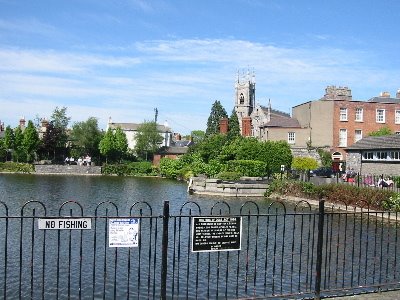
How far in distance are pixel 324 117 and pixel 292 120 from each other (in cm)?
554

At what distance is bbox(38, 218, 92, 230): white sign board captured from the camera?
24.2 feet

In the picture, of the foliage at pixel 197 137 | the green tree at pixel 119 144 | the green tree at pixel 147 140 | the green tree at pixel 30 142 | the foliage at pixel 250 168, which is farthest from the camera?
the foliage at pixel 197 137

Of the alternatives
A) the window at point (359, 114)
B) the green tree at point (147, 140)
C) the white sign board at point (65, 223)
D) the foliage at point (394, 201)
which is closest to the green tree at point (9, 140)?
the green tree at point (147, 140)

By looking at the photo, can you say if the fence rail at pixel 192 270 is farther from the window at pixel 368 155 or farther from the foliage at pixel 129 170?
the foliage at pixel 129 170

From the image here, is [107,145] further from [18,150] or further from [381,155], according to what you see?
[381,155]

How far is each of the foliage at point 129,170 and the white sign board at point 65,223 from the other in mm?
63644

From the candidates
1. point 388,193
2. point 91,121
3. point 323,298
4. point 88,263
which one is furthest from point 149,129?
point 323,298

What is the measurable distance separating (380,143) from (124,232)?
124 ft

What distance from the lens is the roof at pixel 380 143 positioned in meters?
39.2

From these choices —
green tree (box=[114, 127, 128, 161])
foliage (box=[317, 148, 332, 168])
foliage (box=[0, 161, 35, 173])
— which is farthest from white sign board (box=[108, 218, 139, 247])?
green tree (box=[114, 127, 128, 161])

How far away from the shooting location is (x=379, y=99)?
62.2 metres

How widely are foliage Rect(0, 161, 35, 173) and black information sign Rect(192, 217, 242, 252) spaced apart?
6538 centimetres

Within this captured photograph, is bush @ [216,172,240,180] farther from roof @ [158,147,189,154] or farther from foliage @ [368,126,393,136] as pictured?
roof @ [158,147,189,154]

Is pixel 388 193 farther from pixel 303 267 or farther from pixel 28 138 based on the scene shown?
pixel 28 138
